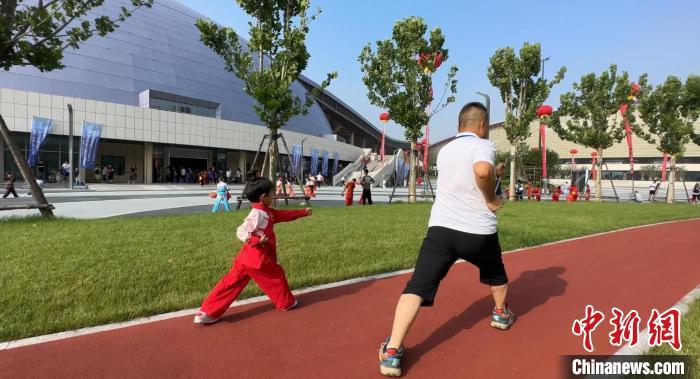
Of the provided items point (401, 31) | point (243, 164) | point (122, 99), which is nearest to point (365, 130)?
point (243, 164)

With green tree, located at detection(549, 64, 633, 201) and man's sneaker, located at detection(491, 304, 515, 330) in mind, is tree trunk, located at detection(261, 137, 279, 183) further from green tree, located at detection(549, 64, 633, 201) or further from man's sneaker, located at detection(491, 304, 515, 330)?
green tree, located at detection(549, 64, 633, 201)

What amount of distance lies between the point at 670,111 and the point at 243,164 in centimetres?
3500

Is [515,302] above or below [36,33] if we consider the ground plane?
below

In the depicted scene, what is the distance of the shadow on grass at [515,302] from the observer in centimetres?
304

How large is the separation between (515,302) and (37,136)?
31.2 metres

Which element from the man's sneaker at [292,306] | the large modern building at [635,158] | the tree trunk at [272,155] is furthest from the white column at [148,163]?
the large modern building at [635,158]

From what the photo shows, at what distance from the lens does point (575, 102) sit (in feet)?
76.4

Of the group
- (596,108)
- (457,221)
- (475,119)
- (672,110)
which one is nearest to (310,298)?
(457,221)

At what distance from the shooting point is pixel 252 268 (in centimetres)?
340

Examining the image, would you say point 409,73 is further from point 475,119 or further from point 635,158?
point 635,158

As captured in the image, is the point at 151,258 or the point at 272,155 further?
the point at 272,155

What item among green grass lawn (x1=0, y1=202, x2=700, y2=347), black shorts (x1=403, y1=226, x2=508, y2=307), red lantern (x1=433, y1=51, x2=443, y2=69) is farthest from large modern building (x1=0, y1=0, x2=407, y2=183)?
black shorts (x1=403, y1=226, x2=508, y2=307)

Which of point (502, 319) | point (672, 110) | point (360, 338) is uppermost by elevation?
point (672, 110)

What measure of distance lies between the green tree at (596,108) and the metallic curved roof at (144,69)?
26958 mm
